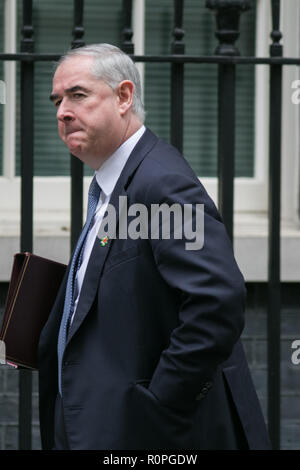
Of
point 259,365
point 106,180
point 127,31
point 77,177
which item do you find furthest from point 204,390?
point 259,365

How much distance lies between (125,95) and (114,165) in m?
0.19

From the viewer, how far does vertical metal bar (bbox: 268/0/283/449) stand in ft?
10.4

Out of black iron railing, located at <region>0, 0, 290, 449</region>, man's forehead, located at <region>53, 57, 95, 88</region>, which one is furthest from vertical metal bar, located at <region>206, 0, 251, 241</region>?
man's forehead, located at <region>53, 57, 95, 88</region>

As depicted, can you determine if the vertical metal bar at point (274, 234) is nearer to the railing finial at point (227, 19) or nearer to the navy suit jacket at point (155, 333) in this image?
the railing finial at point (227, 19)

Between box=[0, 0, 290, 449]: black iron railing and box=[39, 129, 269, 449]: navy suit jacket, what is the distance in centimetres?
61

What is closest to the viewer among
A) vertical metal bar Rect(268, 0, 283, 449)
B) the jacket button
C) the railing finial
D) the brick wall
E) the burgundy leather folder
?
the jacket button

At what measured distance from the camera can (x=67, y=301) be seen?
257 centimetres

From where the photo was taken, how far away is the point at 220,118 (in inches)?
124

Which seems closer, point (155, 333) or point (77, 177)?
point (155, 333)

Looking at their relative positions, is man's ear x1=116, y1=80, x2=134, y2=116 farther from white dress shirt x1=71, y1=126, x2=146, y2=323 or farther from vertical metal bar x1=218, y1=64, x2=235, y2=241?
vertical metal bar x1=218, y1=64, x2=235, y2=241

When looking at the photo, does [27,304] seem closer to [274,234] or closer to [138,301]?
[138,301]
